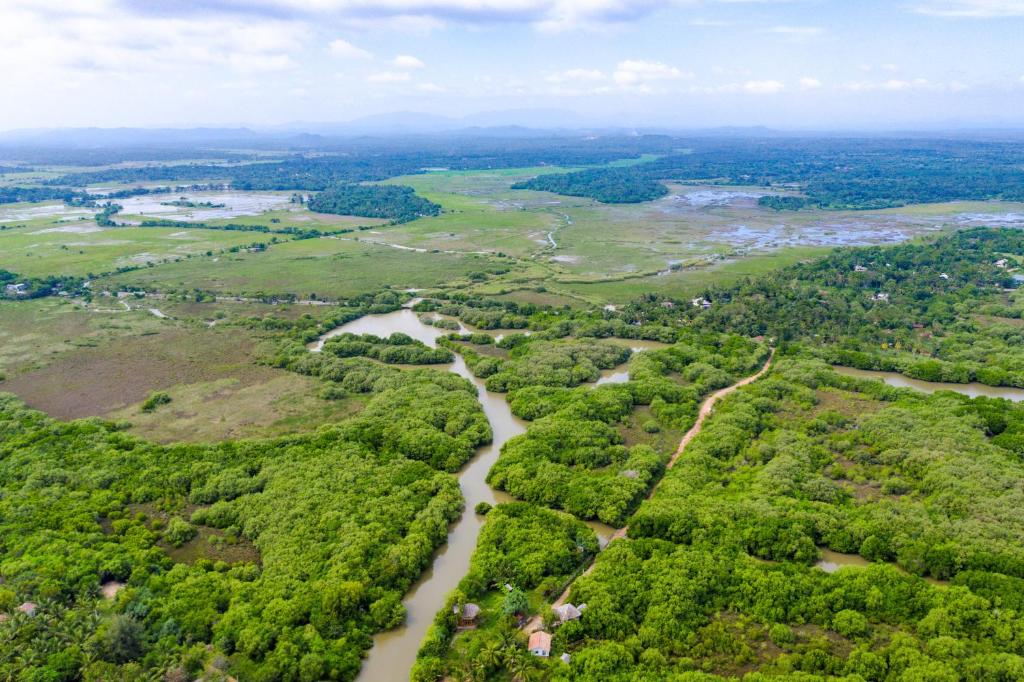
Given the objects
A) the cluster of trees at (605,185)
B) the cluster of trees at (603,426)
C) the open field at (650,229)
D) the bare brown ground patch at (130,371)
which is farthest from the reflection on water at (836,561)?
the cluster of trees at (605,185)

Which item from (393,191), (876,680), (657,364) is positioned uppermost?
(393,191)

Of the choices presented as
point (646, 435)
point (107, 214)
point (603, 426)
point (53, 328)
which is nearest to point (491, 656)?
point (603, 426)

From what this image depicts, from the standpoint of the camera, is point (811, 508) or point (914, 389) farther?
point (914, 389)

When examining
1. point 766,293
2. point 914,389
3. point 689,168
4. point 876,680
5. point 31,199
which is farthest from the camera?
point 689,168

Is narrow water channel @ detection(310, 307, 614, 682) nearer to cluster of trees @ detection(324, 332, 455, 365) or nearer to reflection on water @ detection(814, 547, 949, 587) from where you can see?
cluster of trees @ detection(324, 332, 455, 365)

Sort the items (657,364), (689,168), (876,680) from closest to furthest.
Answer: (876,680) → (657,364) → (689,168)

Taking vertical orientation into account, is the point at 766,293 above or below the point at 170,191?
below

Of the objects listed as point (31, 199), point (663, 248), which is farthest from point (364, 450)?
point (31, 199)

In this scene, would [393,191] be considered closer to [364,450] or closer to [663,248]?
[663,248]
